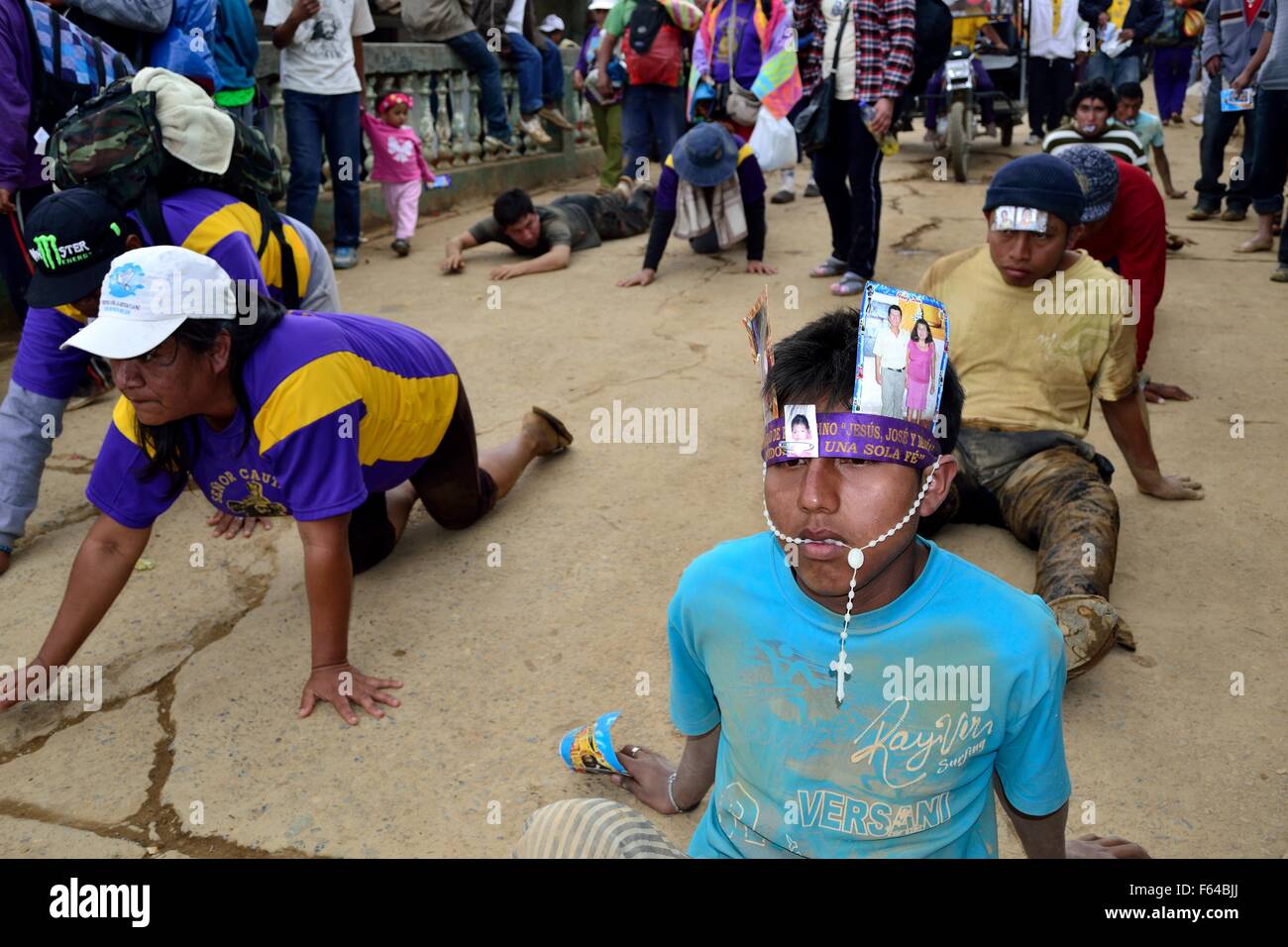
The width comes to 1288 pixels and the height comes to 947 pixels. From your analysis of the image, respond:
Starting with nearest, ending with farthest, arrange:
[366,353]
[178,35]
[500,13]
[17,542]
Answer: [366,353]
[17,542]
[178,35]
[500,13]

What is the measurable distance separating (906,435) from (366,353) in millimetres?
1769

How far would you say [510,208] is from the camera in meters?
6.50

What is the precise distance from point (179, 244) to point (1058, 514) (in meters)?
2.61

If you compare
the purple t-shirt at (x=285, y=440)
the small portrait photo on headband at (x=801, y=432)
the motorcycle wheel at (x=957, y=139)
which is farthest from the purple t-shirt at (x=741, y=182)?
the small portrait photo on headband at (x=801, y=432)

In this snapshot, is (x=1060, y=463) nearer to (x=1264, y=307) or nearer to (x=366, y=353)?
(x=366, y=353)

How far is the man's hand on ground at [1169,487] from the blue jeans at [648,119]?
4.61 m

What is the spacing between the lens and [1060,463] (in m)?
3.04

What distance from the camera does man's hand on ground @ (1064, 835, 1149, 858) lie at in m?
1.78

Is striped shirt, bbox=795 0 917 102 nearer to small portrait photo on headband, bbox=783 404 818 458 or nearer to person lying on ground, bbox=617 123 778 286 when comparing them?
person lying on ground, bbox=617 123 778 286

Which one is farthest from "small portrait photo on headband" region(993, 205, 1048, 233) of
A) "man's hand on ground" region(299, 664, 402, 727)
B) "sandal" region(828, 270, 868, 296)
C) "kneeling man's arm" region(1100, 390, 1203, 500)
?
"sandal" region(828, 270, 868, 296)

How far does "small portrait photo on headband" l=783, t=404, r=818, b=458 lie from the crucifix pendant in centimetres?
27

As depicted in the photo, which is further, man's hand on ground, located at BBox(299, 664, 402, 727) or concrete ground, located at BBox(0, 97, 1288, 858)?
man's hand on ground, located at BBox(299, 664, 402, 727)

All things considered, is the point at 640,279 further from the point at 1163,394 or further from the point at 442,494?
the point at 442,494

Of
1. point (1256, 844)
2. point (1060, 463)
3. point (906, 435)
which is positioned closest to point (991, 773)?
point (906, 435)
